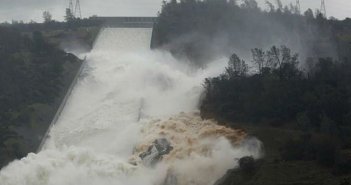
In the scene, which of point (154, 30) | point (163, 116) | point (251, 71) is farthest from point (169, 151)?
point (154, 30)

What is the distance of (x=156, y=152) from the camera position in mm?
73875

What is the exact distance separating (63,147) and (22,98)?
17581 millimetres

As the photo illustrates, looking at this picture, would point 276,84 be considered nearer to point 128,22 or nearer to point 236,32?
point 236,32

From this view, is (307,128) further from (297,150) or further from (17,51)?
(17,51)

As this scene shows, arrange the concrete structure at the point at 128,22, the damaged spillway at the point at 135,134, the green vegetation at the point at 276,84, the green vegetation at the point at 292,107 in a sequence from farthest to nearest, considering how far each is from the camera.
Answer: the concrete structure at the point at 128,22 < the damaged spillway at the point at 135,134 < the green vegetation at the point at 292,107 < the green vegetation at the point at 276,84

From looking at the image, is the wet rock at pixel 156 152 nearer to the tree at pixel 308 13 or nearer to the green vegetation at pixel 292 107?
the green vegetation at pixel 292 107

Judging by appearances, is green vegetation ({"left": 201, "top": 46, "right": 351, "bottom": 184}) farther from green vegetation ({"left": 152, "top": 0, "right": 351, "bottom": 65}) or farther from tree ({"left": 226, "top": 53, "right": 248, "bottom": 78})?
green vegetation ({"left": 152, "top": 0, "right": 351, "bottom": 65})

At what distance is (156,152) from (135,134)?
826cm

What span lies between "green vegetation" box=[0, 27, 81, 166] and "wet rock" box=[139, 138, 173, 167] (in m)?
14.8

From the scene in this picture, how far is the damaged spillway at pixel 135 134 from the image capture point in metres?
70.4

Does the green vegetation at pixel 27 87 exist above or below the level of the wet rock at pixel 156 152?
above

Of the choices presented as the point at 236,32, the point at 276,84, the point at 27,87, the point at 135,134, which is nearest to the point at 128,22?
the point at 236,32

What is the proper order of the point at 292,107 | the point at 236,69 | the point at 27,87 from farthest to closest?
the point at 27,87
the point at 236,69
the point at 292,107

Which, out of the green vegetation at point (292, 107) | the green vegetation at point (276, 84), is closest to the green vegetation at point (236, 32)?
the green vegetation at point (276, 84)
